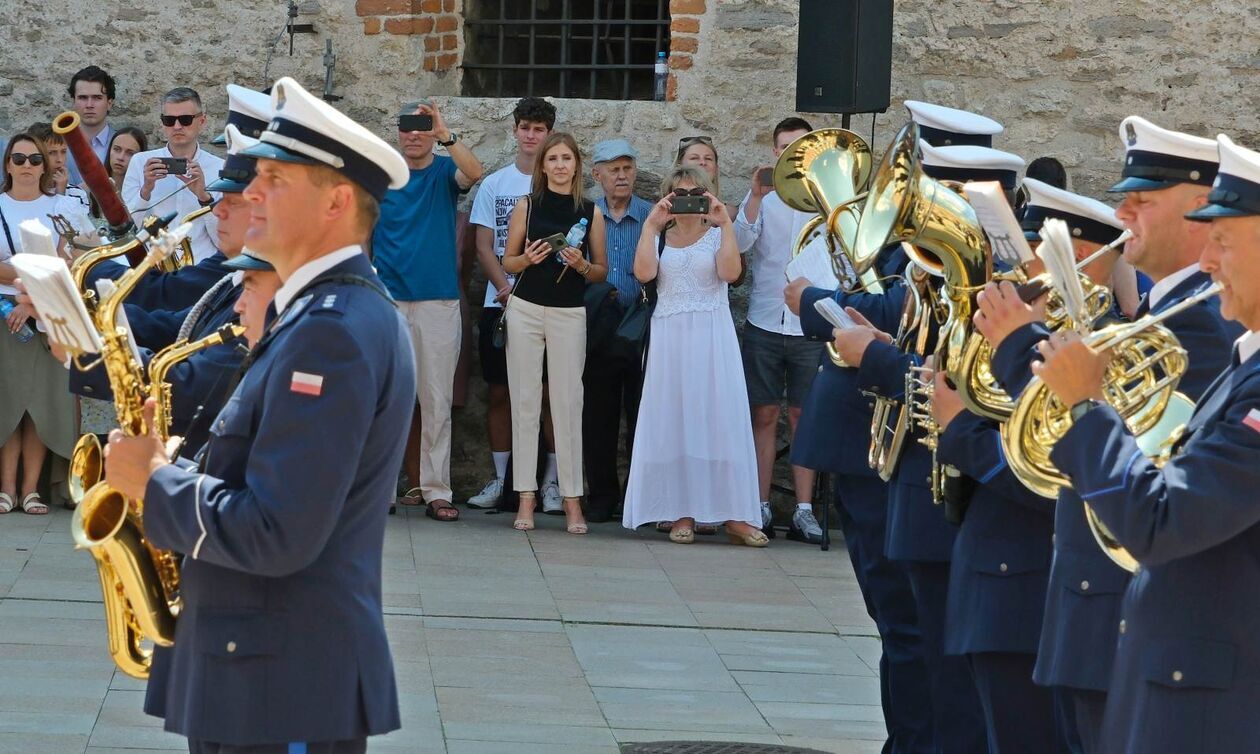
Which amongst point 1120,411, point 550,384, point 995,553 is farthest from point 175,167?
point 1120,411

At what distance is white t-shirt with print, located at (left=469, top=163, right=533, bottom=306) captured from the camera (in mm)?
9703

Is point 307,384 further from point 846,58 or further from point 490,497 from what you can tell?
point 490,497

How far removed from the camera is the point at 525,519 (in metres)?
9.24

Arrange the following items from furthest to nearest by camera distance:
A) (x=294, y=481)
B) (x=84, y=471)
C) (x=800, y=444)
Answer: (x=800, y=444)
(x=84, y=471)
(x=294, y=481)

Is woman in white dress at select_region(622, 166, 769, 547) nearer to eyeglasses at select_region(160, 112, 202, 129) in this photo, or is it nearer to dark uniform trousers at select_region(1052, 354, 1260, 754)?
eyeglasses at select_region(160, 112, 202, 129)

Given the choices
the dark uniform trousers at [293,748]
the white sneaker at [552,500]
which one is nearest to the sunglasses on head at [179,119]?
the white sneaker at [552,500]

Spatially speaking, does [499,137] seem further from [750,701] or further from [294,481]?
[294,481]

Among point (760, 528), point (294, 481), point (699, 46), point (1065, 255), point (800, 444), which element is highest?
point (699, 46)

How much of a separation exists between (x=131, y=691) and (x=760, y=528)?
403 cm

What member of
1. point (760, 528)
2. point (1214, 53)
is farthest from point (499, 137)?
point (1214, 53)

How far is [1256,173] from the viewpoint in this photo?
121 inches

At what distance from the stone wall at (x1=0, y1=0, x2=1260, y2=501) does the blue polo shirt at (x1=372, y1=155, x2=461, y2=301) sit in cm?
81

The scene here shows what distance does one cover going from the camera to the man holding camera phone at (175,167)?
8.11m

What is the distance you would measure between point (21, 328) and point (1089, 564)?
265 inches
